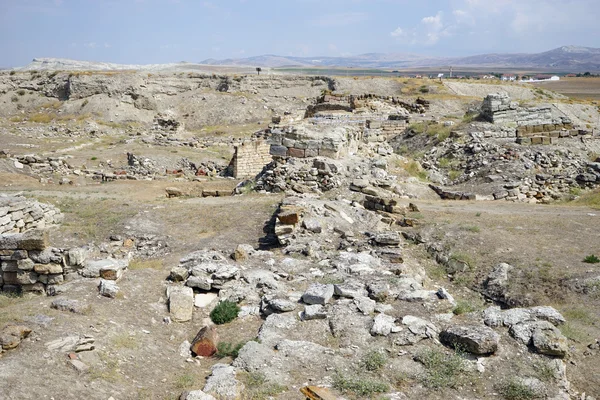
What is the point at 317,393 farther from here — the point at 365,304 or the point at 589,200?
the point at 589,200

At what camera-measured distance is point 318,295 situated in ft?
26.1

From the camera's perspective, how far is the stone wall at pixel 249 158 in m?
23.7

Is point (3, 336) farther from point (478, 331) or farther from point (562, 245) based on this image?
point (562, 245)

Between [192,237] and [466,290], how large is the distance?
6.79 metres

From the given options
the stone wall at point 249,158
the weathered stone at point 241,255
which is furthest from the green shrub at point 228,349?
the stone wall at point 249,158

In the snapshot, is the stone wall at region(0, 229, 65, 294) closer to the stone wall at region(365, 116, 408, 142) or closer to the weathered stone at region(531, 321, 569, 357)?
the weathered stone at region(531, 321, 569, 357)

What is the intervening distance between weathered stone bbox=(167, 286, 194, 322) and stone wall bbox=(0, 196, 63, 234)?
6.77m

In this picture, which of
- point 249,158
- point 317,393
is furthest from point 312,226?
point 249,158

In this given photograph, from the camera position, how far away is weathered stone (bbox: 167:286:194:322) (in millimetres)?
7777

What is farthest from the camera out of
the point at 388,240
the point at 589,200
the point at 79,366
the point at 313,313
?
the point at 589,200

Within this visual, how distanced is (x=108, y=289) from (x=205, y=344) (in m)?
Result: 2.00

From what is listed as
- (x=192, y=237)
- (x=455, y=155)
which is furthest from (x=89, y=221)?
(x=455, y=155)

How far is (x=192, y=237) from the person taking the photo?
12.7 m

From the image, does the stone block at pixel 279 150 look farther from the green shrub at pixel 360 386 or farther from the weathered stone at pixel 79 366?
the weathered stone at pixel 79 366
